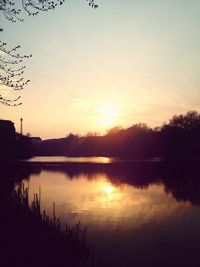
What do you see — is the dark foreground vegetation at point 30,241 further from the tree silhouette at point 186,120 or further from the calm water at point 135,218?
the tree silhouette at point 186,120

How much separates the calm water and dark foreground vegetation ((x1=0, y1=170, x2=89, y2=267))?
1014mm

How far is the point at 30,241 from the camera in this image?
12.1 meters

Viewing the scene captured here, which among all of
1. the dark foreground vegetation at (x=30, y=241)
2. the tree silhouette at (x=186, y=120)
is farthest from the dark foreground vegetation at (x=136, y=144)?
the dark foreground vegetation at (x=30, y=241)

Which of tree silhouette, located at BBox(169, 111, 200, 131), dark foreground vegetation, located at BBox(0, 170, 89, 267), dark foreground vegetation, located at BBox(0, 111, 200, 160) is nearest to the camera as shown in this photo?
dark foreground vegetation, located at BBox(0, 170, 89, 267)

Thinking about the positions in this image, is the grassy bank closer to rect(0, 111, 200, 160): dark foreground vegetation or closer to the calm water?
the calm water

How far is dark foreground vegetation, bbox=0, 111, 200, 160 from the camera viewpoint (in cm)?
8138

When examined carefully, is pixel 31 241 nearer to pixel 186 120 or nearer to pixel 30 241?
pixel 30 241

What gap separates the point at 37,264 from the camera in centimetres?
1128

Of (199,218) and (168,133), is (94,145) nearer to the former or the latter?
(168,133)

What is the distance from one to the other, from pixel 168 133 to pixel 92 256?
7735 centimetres

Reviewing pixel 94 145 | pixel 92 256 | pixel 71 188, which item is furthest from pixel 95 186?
pixel 94 145

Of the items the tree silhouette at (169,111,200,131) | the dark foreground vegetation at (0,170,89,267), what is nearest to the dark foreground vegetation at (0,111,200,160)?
the tree silhouette at (169,111,200,131)

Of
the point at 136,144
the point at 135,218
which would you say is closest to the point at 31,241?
the point at 135,218

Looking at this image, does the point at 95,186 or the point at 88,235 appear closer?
the point at 88,235
